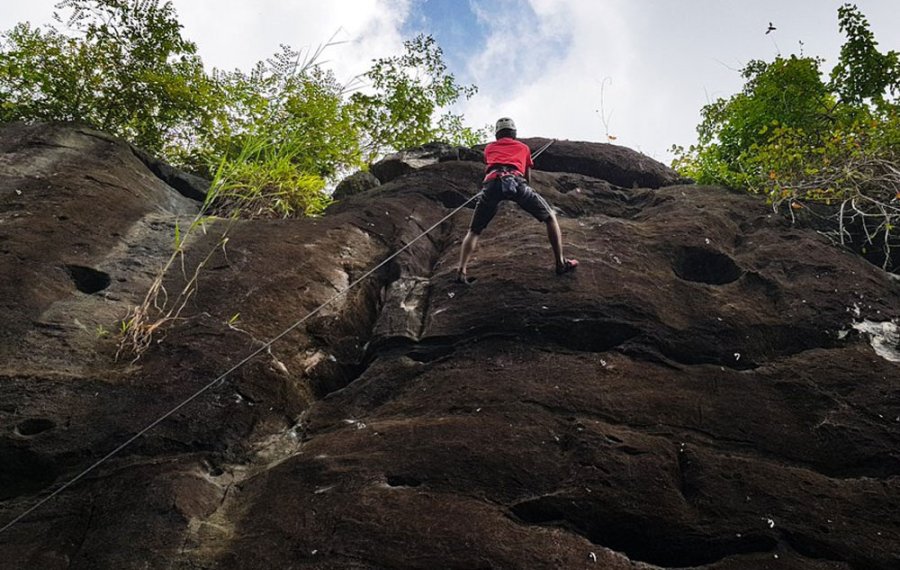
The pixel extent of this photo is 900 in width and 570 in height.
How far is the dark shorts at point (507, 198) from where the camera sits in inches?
272

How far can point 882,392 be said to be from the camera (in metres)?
5.04

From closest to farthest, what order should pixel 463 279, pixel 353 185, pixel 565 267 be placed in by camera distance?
pixel 565 267 < pixel 463 279 < pixel 353 185

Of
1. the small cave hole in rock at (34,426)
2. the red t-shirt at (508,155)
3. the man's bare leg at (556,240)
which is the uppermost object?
the red t-shirt at (508,155)

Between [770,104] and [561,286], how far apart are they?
19.6 feet

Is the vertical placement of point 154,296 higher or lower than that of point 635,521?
higher

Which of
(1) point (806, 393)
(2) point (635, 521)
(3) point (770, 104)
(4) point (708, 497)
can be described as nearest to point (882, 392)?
(1) point (806, 393)

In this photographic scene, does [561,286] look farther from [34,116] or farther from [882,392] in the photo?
[34,116]

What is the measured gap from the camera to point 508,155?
730cm

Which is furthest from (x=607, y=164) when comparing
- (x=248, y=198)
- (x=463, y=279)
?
(x=248, y=198)

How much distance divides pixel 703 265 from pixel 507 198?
2.38 metres

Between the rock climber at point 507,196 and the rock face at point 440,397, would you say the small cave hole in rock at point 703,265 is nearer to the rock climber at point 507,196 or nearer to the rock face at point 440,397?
the rock face at point 440,397

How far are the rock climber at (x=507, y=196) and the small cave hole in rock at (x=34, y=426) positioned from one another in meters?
3.78

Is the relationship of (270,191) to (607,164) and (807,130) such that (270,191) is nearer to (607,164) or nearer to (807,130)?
(607,164)

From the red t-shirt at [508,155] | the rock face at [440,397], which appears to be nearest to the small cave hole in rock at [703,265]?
the rock face at [440,397]
